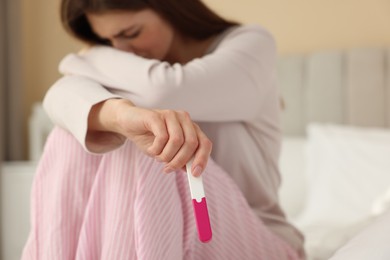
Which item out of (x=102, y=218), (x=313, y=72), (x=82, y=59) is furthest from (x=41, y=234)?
(x=313, y=72)

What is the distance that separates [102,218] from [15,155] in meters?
2.25

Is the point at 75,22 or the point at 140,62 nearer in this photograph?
the point at 140,62

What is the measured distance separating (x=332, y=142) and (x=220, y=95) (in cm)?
118

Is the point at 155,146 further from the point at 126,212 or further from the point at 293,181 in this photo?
the point at 293,181

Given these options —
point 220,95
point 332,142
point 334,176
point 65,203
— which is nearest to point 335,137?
point 332,142

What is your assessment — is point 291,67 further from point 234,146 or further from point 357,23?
point 234,146

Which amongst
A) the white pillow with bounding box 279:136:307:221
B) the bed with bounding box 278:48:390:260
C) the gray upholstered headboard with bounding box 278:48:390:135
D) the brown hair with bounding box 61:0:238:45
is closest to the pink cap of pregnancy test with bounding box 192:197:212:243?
the brown hair with bounding box 61:0:238:45

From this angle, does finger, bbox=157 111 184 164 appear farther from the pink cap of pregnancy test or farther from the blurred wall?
the blurred wall

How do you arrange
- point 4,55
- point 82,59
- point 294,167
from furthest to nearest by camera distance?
1. point 4,55
2. point 294,167
3. point 82,59

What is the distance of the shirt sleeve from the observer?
938mm

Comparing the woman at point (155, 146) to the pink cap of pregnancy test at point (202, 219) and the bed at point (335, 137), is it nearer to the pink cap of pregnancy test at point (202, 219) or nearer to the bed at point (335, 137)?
the pink cap of pregnancy test at point (202, 219)

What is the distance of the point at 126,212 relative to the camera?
0.87 m

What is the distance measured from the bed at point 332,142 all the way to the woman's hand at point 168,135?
0.91 m

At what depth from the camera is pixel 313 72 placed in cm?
234
